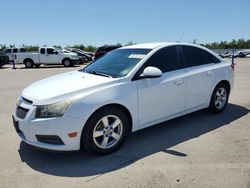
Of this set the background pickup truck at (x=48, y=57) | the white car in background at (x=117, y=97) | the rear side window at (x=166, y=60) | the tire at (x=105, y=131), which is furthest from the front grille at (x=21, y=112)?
the background pickup truck at (x=48, y=57)

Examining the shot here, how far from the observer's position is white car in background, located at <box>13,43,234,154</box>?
363cm

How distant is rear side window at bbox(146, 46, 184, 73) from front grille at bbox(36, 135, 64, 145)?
1892mm

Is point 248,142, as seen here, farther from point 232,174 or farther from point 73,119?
point 73,119

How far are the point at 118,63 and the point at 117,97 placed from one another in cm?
102

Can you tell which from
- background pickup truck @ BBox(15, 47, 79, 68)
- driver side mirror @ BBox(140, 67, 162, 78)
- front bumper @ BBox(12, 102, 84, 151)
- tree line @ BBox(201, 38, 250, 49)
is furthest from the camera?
tree line @ BBox(201, 38, 250, 49)

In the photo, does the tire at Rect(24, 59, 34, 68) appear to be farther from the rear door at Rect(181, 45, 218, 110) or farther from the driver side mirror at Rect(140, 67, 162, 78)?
Answer: the driver side mirror at Rect(140, 67, 162, 78)

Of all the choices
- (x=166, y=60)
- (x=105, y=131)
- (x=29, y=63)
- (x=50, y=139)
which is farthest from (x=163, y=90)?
(x=29, y=63)

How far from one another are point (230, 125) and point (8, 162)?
157 inches

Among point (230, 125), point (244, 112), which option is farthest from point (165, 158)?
point (244, 112)

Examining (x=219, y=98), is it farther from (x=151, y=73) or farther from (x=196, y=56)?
(x=151, y=73)

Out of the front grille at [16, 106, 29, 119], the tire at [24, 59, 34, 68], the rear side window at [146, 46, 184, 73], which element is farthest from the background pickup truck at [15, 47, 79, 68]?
the front grille at [16, 106, 29, 119]

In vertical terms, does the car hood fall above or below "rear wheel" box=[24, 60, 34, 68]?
above

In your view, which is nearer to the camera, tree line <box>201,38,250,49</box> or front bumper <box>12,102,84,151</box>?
front bumper <box>12,102,84,151</box>

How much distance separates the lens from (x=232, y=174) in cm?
343
